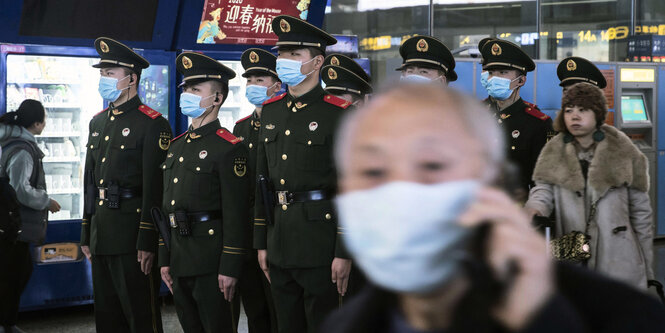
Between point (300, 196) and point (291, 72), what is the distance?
0.57m

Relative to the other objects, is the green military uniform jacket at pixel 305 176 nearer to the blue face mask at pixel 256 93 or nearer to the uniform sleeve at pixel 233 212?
the uniform sleeve at pixel 233 212

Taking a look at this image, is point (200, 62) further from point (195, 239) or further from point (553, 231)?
point (553, 231)

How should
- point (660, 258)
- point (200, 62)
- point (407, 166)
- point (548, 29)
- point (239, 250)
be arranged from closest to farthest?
1. point (407, 166)
2. point (239, 250)
3. point (200, 62)
4. point (660, 258)
5. point (548, 29)

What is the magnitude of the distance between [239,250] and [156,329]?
0.88m

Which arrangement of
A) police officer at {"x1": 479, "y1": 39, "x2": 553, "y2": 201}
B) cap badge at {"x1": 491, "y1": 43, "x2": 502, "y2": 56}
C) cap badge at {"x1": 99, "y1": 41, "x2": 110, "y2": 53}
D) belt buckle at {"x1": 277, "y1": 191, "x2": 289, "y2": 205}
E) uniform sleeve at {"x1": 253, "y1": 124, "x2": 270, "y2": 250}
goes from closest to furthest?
belt buckle at {"x1": 277, "y1": 191, "x2": 289, "y2": 205}, uniform sleeve at {"x1": 253, "y1": 124, "x2": 270, "y2": 250}, cap badge at {"x1": 99, "y1": 41, "x2": 110, "y2": 53}, police officer at {"x1": 479, "y1": 39, "x2": 553, "y2": 201}, cap badge at {"x1": 491, "y1": 43, "x2": 502, "y2": 56}

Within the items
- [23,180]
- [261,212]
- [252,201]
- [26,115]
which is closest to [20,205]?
[23,180]

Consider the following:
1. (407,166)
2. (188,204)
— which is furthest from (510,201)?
(188,204)

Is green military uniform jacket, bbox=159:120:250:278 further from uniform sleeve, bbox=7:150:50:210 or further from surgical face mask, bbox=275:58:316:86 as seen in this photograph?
uniform sleeve, bbox=7:150:50:210

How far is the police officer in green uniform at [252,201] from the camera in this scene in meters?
4.25

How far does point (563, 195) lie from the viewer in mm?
3246

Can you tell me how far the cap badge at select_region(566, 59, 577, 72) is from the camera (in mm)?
5238

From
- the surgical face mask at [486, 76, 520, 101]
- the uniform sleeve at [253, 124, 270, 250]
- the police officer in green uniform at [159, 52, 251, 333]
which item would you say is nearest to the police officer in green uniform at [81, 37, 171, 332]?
the police officer in green uniform at [159, 52, 251, 333]

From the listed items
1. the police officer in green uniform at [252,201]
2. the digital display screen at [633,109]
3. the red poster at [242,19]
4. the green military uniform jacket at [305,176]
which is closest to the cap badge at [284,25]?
the green military uniform jacket at [305,176]

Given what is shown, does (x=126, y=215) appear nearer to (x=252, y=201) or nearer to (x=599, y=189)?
(x=252, y=201)
